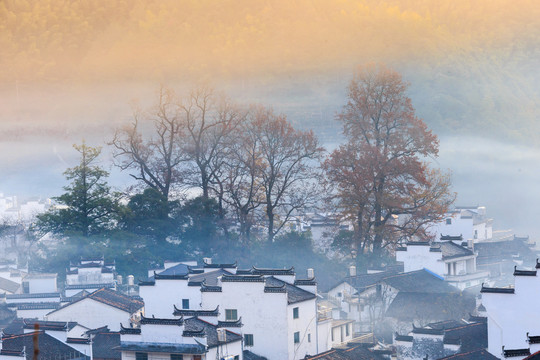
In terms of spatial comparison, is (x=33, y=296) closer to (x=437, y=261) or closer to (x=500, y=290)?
(x=437, y=261)

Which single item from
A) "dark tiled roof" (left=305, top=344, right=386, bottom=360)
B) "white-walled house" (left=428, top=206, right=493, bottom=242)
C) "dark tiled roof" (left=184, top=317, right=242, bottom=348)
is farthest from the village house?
"white-walled house" (left=428, top=206, right=493, bottom=242)

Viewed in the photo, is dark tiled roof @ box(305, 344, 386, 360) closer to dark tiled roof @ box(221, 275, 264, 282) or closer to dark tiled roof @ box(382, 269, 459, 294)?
dark tiled roof @ box(221, 275, 264, 282)

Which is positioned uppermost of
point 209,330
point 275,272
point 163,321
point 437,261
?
point 437,261

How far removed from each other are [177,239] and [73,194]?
3839mm

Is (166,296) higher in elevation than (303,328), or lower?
higher

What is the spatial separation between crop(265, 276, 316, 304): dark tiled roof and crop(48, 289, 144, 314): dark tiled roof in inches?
148

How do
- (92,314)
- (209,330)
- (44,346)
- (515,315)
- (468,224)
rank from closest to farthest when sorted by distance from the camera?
(515,315) < (209,330) < (44,346) < (92,314) < (468,224)

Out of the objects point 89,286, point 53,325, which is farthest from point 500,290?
point 89,286

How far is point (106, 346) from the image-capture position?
21.2 metres

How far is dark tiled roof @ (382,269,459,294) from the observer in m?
26.3

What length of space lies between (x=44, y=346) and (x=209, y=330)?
142 inches

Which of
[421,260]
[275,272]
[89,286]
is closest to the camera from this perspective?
[275,272]

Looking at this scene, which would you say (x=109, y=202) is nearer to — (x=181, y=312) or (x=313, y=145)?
(x=313, y=145)

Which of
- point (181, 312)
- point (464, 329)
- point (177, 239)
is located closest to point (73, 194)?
point (177, 239)
